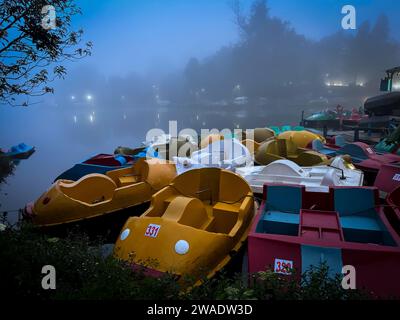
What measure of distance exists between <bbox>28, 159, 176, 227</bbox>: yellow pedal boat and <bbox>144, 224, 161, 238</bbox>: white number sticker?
281cm

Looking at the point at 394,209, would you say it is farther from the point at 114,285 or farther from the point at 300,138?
the point at 300,138

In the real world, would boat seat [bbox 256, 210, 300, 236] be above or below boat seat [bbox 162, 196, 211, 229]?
below

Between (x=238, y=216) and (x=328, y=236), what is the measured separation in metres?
1.70

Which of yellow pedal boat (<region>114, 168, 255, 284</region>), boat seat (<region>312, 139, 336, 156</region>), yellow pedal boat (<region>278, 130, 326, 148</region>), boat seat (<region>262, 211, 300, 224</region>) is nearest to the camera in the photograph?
yellow pedal boat (<region>114, 168, 255, 284</region>)

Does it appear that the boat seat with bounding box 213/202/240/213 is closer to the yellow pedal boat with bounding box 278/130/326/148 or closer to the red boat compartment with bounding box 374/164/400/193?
the red boat compartment with bounding box 374/164/400/193

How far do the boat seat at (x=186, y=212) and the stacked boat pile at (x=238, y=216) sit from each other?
0.02 metres

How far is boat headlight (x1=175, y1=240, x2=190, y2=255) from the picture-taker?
4562 mm

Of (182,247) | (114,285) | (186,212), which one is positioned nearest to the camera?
(114,285)

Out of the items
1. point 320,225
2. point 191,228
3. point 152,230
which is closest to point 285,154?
point 320,225

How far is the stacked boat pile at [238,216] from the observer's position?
4.25 meters

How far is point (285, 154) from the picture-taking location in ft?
42.5

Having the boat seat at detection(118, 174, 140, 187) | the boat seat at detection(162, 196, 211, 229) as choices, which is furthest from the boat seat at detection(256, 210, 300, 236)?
the boat seat at detection(118, 174, 140, 187)
